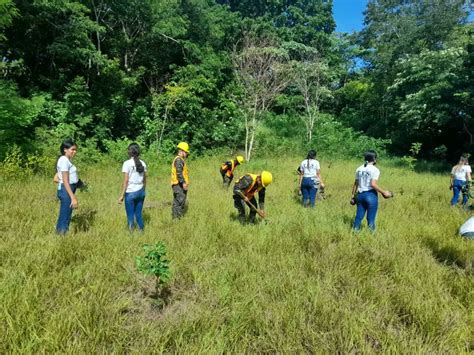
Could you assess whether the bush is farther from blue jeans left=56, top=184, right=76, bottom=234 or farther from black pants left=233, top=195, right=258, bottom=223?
black pants left=233, top=195, right=258, bottom=223

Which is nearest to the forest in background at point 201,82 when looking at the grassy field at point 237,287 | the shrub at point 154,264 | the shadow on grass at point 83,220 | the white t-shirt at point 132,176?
the shadow on grass at point 83,220

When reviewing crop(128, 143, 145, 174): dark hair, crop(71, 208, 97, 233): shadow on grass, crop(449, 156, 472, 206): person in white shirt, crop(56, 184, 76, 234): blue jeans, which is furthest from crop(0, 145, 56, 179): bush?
crop(449, 156, 472, 206): person in white shirt

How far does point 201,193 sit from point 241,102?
1296cm

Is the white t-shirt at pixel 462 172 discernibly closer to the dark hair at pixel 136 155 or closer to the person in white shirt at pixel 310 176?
the person in white shirt at pixel 310 176

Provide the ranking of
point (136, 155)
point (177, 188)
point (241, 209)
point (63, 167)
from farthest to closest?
point (177, 188) < point (241, 209) < point (136, 155) < point (63, 167)

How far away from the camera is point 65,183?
478 centimetres

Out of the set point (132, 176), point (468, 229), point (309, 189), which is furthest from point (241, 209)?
point (468, 229)

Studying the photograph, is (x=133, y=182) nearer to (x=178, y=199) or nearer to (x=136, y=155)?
(x=136, y=155)

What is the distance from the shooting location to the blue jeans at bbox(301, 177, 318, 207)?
7.95 m

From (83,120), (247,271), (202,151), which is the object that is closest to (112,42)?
(83,120)

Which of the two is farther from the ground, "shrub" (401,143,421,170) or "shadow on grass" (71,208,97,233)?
"shrub" (401,143,421,170)

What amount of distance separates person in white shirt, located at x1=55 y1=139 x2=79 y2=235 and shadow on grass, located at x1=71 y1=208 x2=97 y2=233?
49 centimetres

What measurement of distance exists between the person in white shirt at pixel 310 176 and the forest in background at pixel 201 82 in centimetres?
901

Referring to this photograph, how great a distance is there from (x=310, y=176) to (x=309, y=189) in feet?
1.38
